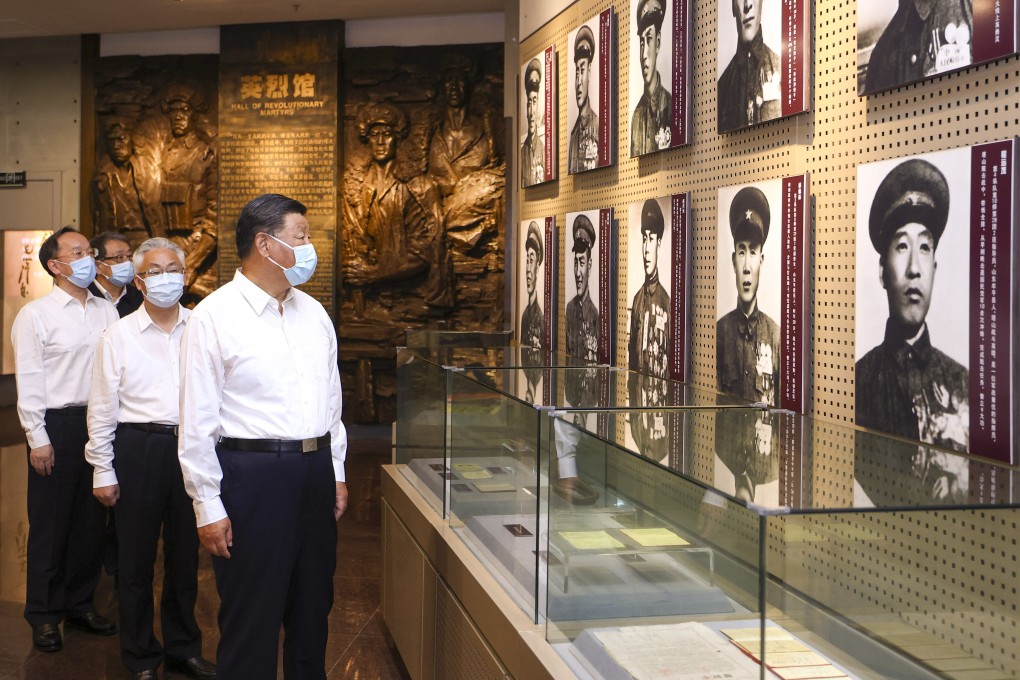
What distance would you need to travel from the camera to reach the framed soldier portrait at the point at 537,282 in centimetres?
499

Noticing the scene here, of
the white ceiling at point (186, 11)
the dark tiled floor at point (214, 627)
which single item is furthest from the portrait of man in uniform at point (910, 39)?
the white ceiling at point (186, 11)

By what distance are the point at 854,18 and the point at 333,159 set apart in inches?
329

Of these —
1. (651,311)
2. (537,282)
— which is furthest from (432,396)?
(537,282)

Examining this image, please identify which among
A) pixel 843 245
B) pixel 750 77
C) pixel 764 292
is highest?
pixel 750 77

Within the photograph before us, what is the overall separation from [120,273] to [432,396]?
2350 millimetres

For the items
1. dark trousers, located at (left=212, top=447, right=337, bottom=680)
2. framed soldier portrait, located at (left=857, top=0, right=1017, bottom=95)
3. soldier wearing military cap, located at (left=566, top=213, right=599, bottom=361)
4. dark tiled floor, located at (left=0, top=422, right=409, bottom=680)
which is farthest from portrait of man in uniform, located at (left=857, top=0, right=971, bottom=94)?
dark tiled floor, located at (left=0, top=422, right=409, bottom=680)

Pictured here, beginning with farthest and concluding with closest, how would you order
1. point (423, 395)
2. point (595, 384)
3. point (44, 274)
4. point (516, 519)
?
point (44, 274) < point (423, 395) < point (595, 384) < point (516, 519)

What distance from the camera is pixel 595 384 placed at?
2.90 meters

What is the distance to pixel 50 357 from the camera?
4.41 meters

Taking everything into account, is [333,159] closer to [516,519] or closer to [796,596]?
[516,519]

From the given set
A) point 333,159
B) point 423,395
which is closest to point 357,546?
point 423,395

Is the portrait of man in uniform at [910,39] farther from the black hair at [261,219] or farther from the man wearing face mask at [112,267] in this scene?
the man wearing face mask at [112,267]

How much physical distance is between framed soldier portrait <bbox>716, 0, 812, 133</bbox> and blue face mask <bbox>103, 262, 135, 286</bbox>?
11.0ft

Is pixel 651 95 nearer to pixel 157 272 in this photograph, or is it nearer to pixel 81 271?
pixel 157 272
